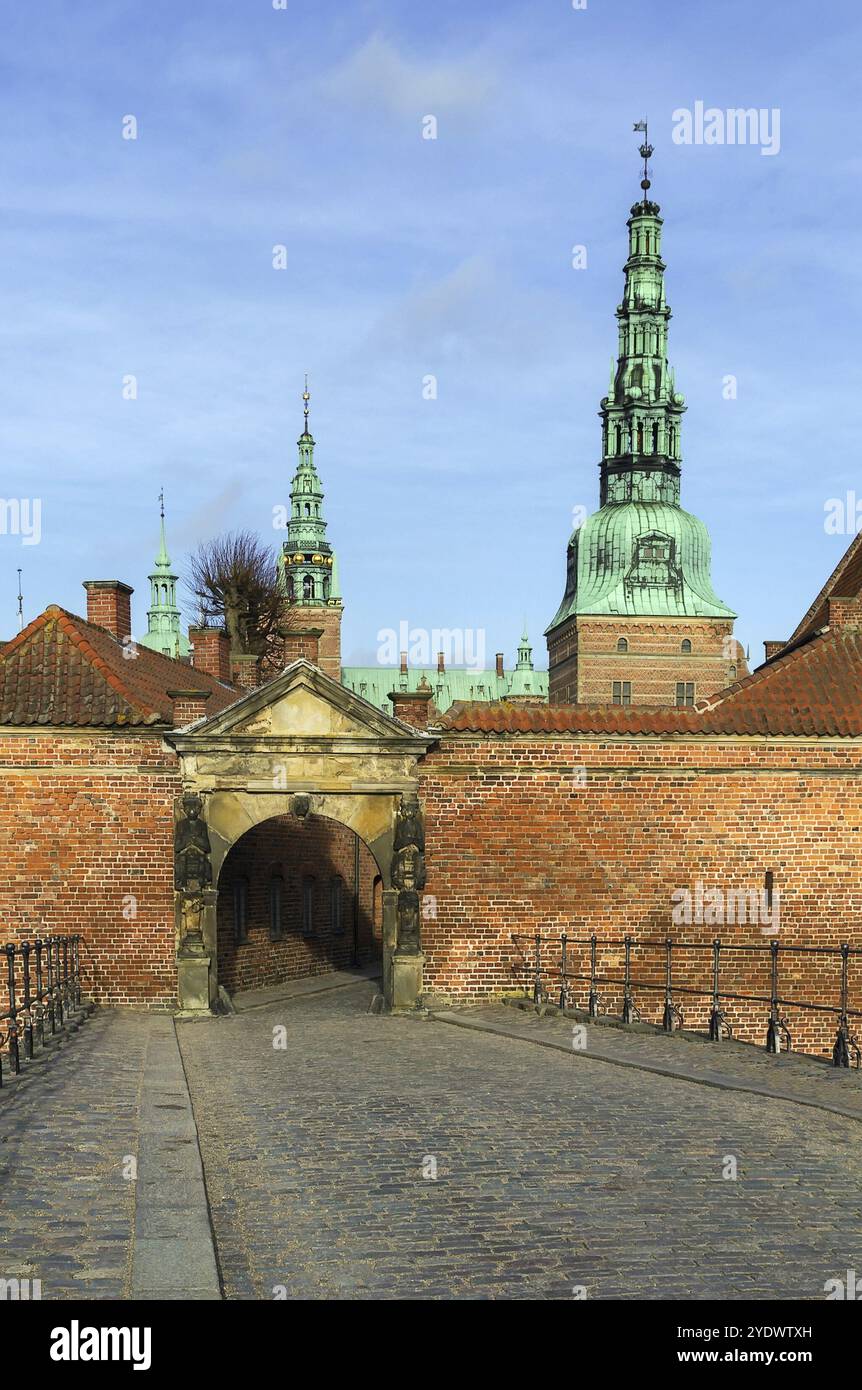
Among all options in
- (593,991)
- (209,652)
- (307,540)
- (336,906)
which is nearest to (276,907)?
(336,906)

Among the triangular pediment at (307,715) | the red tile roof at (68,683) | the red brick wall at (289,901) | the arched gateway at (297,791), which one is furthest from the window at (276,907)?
the triangular pediment at (307,715)

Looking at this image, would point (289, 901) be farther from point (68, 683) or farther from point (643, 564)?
point (643, 564)

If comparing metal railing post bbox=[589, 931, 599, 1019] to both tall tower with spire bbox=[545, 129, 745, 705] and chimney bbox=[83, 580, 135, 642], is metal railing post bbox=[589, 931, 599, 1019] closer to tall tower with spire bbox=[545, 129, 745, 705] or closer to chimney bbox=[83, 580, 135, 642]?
chimney bbox=[83, 580, 135, 642]

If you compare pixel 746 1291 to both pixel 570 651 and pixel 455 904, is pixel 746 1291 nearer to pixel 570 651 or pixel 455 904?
pixel 455 904

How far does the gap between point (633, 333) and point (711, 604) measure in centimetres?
1624

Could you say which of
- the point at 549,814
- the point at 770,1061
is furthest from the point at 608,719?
the point at 770,1061

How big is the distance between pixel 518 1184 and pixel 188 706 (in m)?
12.3

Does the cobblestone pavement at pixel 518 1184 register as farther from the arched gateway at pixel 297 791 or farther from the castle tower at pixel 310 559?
the castle tower at pixel 310 559

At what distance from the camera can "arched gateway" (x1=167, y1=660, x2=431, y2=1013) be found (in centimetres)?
1972

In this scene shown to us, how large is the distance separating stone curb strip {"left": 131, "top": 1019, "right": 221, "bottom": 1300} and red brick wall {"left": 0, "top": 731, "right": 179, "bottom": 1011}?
783 cm

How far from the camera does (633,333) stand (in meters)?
83.6

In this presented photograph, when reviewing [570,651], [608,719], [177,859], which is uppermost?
[570,651]

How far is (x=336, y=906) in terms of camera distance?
96.5 feet

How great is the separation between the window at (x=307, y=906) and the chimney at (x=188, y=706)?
316 inches
